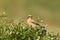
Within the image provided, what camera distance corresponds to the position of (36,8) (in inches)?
543

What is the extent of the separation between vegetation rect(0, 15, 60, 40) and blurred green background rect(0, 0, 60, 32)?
5.20 meters

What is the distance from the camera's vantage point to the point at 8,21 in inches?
282

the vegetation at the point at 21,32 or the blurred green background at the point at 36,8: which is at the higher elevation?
the blurred green background at the point at 36,8

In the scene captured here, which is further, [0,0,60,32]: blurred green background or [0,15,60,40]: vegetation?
[0,0,60,32]: blurred green background

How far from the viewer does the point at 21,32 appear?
692cm

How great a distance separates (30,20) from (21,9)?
6.01 meters

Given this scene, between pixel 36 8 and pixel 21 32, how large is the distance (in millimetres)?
6890

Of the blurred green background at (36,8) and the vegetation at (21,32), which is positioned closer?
the vegetation at (21,32)

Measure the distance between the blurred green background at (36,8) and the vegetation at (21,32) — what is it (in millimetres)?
5196

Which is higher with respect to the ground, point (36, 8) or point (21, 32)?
point (36, 8)

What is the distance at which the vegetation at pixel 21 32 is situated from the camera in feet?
22.5

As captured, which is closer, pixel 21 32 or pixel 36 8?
pixel 21 32

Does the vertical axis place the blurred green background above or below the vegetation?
above

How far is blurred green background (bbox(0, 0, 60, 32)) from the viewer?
12867 mm
